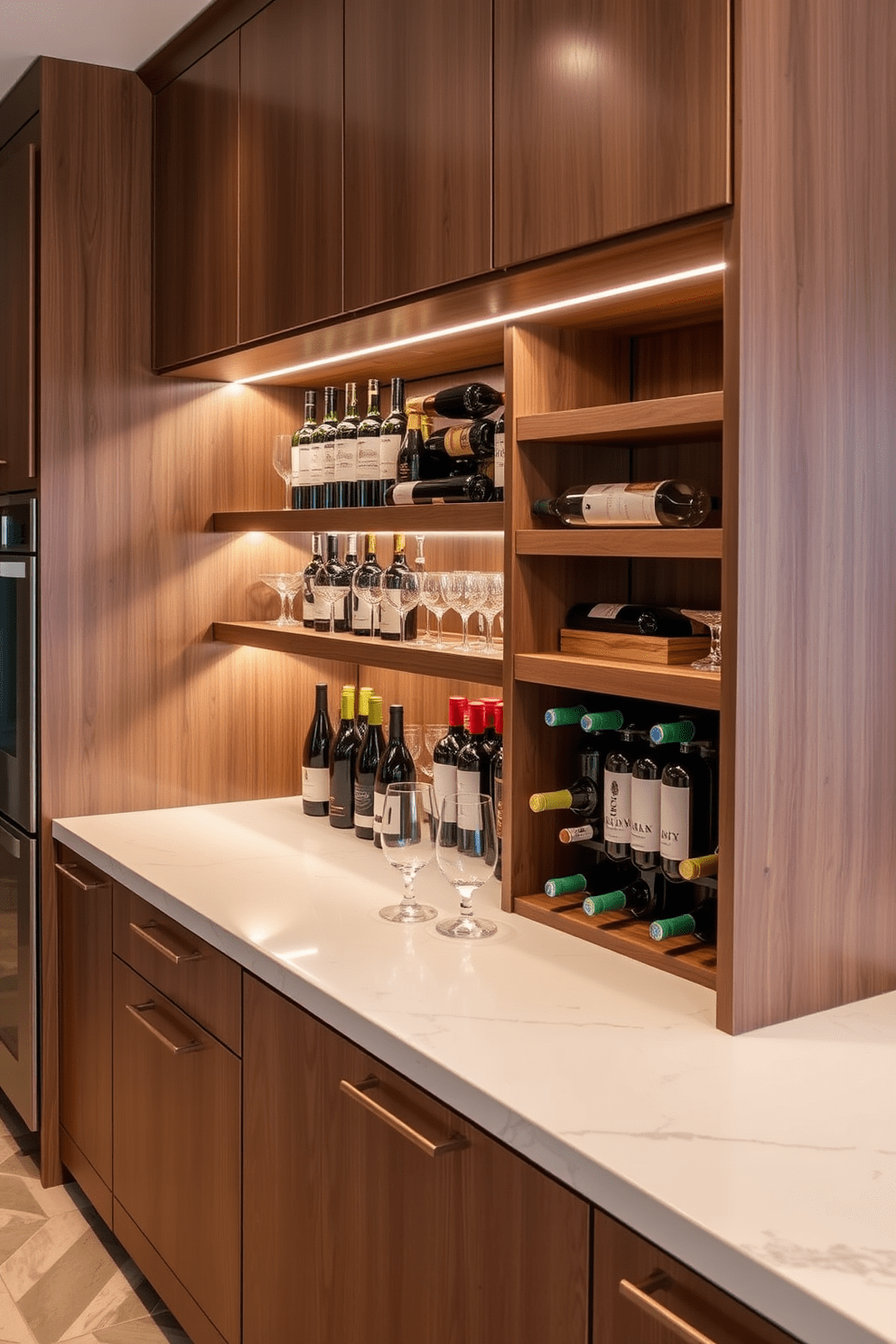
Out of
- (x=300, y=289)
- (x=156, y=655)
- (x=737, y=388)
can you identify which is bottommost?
(x=156, y=655)

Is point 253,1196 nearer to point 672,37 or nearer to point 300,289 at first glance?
point 300,289

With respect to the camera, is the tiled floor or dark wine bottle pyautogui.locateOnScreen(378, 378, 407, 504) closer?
the tiled floor

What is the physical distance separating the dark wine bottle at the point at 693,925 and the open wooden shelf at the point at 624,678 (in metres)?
0.34

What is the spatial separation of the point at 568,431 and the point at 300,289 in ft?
2.45

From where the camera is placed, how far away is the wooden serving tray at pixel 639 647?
5.93 feet

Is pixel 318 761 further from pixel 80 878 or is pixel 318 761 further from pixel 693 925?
pixel 693 925

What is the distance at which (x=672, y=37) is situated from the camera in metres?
1.53

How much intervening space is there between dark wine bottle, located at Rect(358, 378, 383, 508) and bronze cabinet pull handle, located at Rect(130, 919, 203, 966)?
0.93 metres

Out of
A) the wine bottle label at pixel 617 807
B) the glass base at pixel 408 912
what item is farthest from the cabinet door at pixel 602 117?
the glass base at pixel 408 912

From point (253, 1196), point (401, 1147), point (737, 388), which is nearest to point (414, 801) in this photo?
point (401, 1147)

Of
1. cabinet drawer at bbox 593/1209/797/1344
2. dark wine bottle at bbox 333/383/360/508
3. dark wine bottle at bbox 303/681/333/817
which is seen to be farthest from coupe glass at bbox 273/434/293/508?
cabinet drawer at bbox 593/1209/797/1344

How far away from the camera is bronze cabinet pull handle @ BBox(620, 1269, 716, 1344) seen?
1.15 metres

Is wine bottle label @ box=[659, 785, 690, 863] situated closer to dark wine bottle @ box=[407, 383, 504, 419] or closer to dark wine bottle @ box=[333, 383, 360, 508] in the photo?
dark wine bottle @ box=[407, 383, 504, 419]

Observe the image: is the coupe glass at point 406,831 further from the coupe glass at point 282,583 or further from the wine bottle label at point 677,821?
the coupe glass at point 282,583
